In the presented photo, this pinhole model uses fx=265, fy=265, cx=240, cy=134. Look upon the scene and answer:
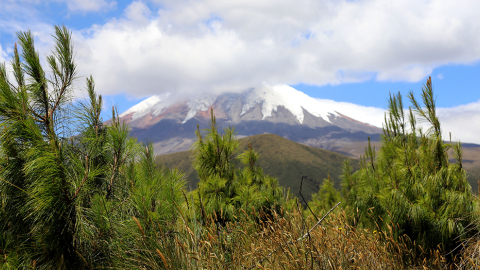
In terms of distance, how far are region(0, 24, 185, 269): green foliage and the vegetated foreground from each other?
0.04ft

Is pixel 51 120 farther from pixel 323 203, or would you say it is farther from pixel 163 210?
pixel 323 203

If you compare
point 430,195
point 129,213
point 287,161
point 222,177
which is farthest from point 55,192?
point 287,161

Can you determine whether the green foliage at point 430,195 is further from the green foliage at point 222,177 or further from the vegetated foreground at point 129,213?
the green foliage at point 222,177

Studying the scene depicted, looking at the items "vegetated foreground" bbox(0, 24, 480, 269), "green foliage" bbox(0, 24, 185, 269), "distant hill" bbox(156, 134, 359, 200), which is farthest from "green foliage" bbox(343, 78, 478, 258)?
"distant hill" bbox(156, 134, 359, 200)

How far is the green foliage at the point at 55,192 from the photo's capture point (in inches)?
94.2

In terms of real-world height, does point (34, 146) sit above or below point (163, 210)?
above

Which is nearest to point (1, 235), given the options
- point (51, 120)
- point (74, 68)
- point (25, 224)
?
point (25, 224)

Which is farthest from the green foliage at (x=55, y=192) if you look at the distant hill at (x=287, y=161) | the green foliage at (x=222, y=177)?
the distant hill at (x=287, y=161)

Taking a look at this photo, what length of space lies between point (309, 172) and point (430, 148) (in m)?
136

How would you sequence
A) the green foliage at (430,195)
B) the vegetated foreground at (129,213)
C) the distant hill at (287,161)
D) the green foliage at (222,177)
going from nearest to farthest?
the vegetated foreground at (129,213), the green foliage at (430,195), the green foliage at (222,177), the distant hill at (287,161)

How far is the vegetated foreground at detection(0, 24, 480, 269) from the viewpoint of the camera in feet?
7.56

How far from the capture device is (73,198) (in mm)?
2447

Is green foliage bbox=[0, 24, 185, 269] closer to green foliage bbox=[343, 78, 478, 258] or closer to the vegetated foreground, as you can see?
the vegetated foreground

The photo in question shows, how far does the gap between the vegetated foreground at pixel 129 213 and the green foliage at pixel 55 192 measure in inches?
0.5
